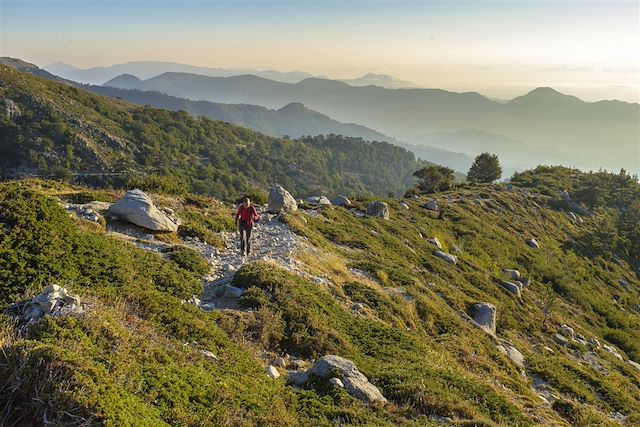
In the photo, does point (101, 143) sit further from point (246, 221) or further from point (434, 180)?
point (246, 221)

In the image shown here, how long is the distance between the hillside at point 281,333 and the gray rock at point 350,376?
1.03 feet

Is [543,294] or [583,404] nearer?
[583,404]

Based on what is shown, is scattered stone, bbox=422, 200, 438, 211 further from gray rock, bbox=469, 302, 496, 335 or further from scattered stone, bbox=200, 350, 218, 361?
scattered stone, bbox=200, 350, 218, 361

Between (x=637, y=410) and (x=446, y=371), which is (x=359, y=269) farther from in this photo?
(x=637, y=410)

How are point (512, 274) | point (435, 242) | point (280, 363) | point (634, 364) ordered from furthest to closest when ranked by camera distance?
point (435, 242) < point (512, 274) < point (634, 364) < point (280, 363)

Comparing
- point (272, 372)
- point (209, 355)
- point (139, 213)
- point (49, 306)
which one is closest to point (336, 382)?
point (272, 372)

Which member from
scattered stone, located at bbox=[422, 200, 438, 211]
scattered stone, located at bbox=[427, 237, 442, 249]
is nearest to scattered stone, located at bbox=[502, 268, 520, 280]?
scattered stone, located at bbox=[427, 237, 442, 249]

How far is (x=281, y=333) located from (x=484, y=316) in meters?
13.2

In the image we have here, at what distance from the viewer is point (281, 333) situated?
11898 millimetres

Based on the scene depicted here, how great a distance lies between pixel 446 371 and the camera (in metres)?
12.5

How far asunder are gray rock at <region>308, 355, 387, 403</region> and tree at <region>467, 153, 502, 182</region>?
71702mm

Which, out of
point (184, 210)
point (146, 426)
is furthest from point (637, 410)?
point (184, 210)

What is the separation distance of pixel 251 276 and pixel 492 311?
45.3 feet

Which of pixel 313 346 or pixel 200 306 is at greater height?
pixel 200 306
